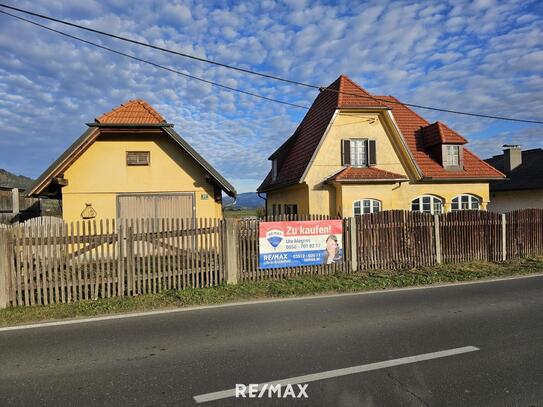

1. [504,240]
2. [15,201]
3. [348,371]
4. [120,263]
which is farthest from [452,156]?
[15,201]

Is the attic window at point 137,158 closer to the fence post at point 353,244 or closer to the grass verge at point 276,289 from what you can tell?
the grass verge at point 276,289

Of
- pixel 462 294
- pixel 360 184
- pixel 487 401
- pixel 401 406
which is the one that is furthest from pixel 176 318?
pixel 360 184

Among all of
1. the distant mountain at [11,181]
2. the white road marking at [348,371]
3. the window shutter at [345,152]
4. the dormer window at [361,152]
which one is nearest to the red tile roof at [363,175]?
the window shutter at [345,152]

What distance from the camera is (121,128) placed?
14703mm

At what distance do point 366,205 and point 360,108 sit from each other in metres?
4.44

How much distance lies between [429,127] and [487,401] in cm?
1995

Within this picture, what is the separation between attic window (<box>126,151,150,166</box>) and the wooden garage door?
120 cm

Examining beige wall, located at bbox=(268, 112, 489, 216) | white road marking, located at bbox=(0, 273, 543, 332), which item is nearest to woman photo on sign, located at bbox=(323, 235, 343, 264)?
white road marking, located at bbox=(0, 273, 543, 332)

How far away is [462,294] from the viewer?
9.30 meters

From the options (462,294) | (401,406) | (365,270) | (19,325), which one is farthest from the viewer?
(365,270)

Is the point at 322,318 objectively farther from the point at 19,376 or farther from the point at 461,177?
the point at 461,177

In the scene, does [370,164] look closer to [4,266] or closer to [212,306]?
[212,306]

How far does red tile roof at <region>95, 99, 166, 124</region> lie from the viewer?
14953mm

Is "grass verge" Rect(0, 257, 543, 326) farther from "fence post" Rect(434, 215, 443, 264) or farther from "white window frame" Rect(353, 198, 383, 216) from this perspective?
"white window frame" Rect(353, 198, 383, 216)
